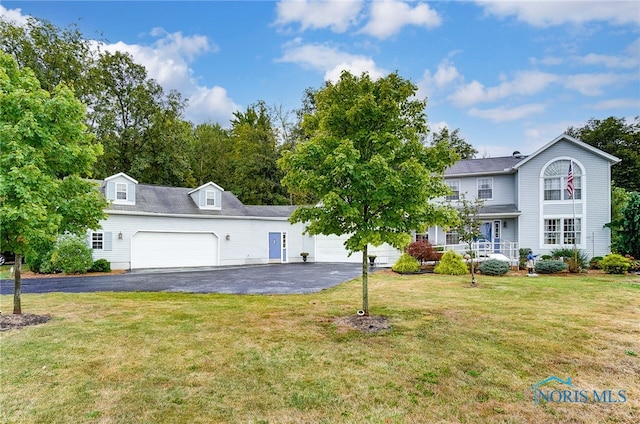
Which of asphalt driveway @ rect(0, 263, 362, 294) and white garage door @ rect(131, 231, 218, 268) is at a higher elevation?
white garage door @ rect(131, 231, 218, 268)

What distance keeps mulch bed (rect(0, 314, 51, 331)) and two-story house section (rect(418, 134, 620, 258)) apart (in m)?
16.0

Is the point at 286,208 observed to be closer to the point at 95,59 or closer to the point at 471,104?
the point at 471,104

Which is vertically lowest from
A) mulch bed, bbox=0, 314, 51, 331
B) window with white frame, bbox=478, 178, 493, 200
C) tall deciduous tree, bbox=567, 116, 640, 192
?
mulch bed, bbox=0, 314, 51, 331

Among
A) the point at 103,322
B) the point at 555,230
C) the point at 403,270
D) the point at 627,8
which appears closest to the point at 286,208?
the point at 403,270

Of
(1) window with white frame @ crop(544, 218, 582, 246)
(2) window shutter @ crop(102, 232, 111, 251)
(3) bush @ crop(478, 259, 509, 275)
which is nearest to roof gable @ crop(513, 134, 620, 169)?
(1) window with white frame @ crop(544, 218, 582, 246)

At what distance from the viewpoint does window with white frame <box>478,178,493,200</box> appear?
2092 cm

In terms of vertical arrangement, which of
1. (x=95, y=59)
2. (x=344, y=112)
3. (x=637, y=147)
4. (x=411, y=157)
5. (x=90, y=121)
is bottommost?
(x=411, y=157)

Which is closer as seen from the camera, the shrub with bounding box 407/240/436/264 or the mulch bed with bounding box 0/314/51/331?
the mulch bed with bounding box 0/314/51/331

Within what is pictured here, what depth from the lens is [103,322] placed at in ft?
24.0

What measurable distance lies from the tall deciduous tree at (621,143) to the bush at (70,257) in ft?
127

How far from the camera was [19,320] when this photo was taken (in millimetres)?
7156

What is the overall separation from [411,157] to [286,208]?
19.2 metres

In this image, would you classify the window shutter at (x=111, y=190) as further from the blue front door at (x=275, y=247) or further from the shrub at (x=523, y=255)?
the shrub at (x=523, y=255)

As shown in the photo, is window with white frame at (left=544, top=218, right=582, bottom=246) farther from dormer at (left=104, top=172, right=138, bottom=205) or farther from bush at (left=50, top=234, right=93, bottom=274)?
bush at (left=50, top=234, right=93, bottom=274)
